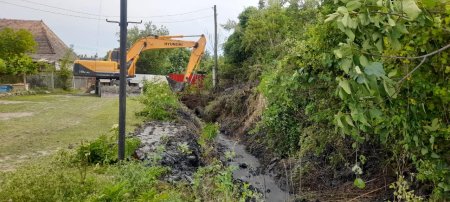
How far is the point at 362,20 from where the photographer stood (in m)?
2.50

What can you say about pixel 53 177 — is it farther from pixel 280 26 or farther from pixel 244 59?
pixel 244 59

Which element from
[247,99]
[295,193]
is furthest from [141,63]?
[295,193]

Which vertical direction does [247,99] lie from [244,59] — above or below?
below

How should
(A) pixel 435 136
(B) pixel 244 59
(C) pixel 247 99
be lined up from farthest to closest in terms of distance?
1. (B) pixel 244 59
2. (C) pixel 247 99
3. (A) pixel 435 136

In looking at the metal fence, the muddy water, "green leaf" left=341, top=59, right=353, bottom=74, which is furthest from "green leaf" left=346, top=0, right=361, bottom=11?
the metal fence

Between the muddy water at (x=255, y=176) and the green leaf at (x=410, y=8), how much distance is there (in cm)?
506

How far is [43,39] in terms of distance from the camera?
112 ft

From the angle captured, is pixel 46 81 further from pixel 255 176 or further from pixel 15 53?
pixel 255 176

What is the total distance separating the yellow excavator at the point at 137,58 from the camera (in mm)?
19922

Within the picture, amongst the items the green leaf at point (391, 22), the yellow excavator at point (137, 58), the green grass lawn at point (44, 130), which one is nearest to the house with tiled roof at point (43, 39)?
the yellow excavator at point (137, 58)

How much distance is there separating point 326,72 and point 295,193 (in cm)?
262

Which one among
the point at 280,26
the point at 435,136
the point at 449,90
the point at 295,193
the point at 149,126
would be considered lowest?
the point at 295,193

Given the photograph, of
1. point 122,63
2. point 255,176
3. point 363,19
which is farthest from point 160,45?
point 363,19

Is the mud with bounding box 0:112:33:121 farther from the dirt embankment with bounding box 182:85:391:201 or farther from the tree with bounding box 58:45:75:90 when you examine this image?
the tree with bounding box 58:45:75:90
